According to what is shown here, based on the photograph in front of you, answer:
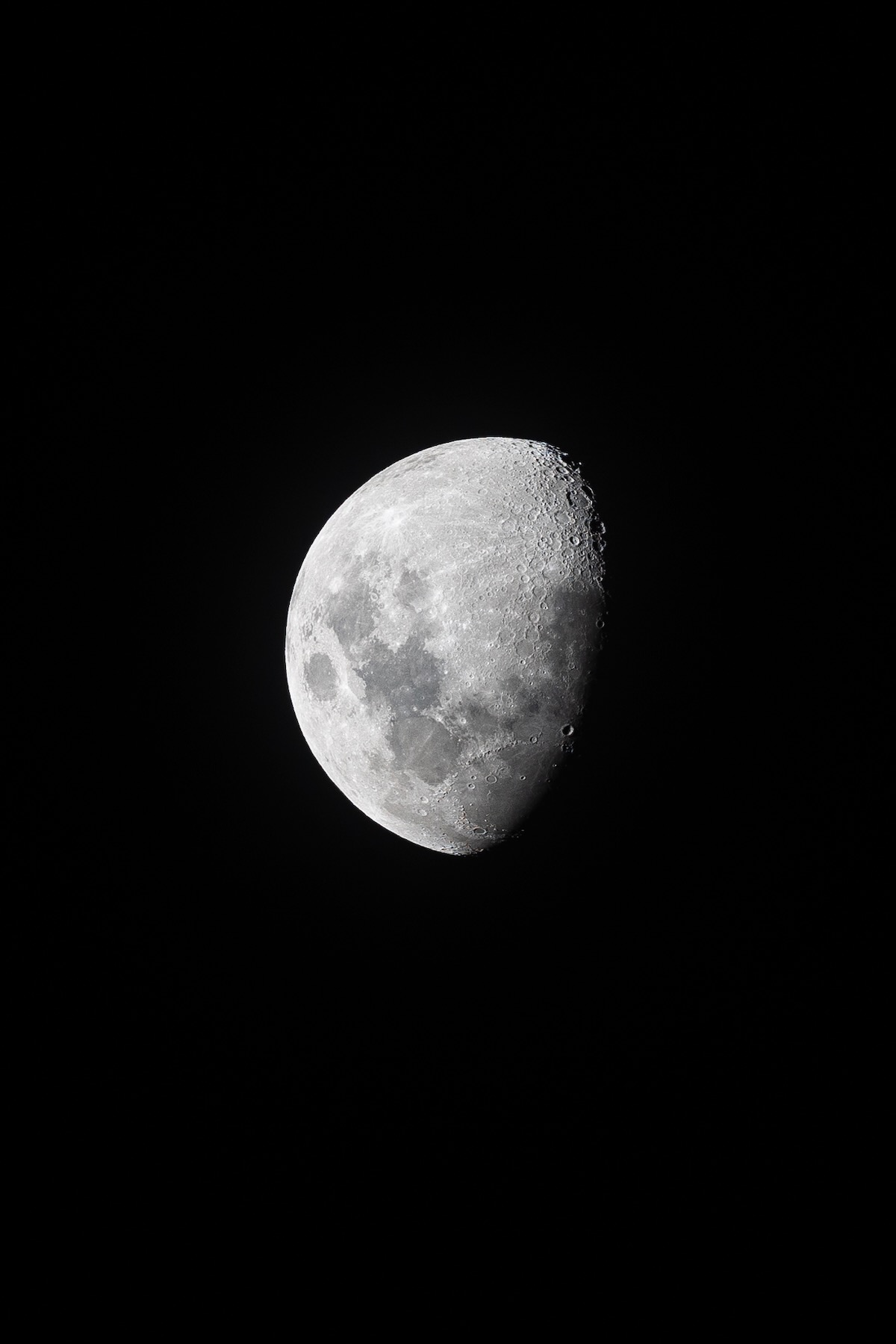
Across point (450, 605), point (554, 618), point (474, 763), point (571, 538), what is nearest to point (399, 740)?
point (474, 763)

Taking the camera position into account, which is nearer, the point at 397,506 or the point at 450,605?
the point at 450,605

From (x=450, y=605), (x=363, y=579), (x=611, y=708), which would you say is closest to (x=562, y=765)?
(x=611, y=708)

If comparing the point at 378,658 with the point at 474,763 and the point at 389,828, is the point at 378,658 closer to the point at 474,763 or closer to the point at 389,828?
the point at 474,763

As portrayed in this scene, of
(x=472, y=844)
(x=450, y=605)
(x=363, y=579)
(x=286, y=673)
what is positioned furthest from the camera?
(x=286, y=673)

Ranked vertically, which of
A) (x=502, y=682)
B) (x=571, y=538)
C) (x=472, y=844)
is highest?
(x=571, y=538)

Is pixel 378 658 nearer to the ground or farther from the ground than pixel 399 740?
farther from the ground

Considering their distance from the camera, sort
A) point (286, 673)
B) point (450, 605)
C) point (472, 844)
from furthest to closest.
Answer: point (286, 673)
point (472, 844)
point (450, 605)
